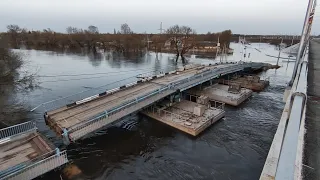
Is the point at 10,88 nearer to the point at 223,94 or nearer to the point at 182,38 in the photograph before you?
the point at 223,94

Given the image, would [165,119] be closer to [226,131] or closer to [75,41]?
[226,131]

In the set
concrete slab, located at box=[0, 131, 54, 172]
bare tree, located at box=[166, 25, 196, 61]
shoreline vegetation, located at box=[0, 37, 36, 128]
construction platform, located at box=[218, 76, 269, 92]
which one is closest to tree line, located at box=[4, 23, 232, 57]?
bare tree, located at box=[166, 25, 196, 61]

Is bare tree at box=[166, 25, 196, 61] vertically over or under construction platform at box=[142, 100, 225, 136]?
over

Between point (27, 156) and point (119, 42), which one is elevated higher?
point (119, 42)

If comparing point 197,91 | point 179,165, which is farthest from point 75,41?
point 179,165

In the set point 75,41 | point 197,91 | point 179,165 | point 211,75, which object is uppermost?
point 75,41

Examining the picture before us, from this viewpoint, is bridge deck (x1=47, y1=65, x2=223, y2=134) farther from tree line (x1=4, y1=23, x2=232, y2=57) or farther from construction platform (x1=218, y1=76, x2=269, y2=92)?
tree line (x1=4, y1=23, x2=232, y2=57)

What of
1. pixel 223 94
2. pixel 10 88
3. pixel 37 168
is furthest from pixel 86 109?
pixel 10 88
